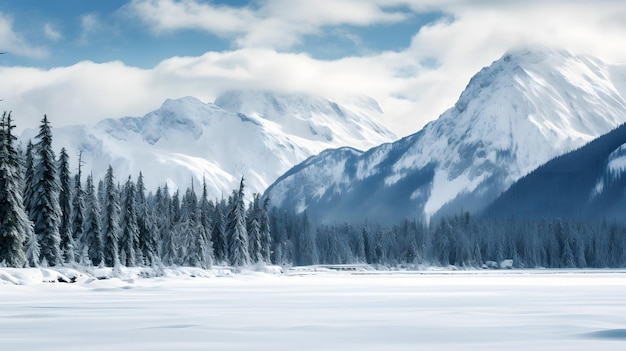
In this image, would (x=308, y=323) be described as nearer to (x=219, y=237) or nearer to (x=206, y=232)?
(x=206, y=232)

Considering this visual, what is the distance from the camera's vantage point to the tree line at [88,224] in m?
59.7

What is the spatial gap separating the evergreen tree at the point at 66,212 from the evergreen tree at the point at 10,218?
39.8 ft

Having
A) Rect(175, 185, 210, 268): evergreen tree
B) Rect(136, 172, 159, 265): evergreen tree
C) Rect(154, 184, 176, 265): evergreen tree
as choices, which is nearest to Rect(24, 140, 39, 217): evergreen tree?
Rect(136, 172, 159, 265): evergreen tree

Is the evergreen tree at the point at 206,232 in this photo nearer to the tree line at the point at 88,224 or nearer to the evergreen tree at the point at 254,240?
the tree line at the point at 88,224

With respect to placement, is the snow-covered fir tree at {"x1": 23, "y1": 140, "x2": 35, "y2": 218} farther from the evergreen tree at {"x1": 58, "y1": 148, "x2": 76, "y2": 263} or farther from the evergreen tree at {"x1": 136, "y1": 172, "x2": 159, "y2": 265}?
the evergreen tree at {"x1": 136, "y1": 172, "x2": 159, "y2": 265}

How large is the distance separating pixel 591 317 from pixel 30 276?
1359 inches

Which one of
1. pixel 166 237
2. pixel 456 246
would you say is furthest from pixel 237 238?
pixel 456 246

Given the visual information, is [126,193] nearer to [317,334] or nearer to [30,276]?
[30,276]

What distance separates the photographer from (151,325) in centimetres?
2456

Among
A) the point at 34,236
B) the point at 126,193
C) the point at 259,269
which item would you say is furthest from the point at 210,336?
the point at 259,269

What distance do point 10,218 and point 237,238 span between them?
48090 millimetres

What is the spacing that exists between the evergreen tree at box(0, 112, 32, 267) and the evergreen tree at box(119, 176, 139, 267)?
966 inches

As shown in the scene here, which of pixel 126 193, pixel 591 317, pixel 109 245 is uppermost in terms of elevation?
pixel 126 193

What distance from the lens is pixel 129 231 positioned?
87375 millimetres
